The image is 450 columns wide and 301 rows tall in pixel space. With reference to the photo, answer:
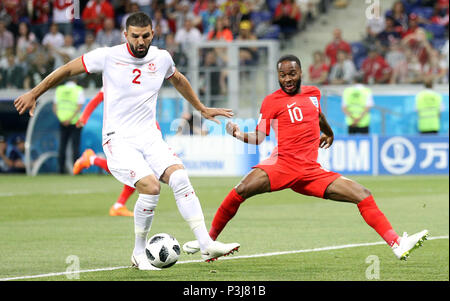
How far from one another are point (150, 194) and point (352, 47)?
55.1 ft

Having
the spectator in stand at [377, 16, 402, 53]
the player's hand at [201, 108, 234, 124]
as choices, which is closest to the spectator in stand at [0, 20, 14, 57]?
the spectator in stand at [377, 16, 402, 53]

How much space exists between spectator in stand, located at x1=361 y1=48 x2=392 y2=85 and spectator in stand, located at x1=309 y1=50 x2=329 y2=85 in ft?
3.00

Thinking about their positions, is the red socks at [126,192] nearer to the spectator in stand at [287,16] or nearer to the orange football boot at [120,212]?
the orange football boot at [120,212]

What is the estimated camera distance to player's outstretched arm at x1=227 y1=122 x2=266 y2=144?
8.05 metres

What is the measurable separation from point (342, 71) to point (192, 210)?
15699 mm

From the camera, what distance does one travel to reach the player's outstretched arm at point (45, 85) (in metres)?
7.36

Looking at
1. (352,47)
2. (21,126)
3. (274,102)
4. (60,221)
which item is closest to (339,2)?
(352,47)

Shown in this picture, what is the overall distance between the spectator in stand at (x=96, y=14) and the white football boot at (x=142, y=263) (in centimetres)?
1802

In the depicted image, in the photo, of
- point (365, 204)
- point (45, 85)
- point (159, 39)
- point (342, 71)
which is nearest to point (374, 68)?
point (342, 71)

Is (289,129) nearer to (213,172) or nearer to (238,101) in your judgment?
(213,172)

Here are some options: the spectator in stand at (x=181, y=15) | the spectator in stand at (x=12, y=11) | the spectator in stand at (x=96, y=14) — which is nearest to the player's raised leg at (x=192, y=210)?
the spectator in stand at (x=181, y=15)

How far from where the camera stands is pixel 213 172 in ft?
70.8

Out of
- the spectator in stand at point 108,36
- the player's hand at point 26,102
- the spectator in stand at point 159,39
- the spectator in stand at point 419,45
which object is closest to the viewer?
the player's hand at point 26,102

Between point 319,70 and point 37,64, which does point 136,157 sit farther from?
point 37,64
